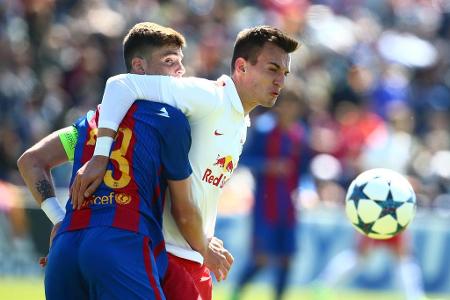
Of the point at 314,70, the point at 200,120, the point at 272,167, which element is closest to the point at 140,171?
the point at 200,120

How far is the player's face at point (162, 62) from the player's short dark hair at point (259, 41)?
17.6 inches

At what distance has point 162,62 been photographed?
5.82m

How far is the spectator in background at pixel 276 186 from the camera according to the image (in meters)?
11.9

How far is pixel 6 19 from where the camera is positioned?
53.4 feet

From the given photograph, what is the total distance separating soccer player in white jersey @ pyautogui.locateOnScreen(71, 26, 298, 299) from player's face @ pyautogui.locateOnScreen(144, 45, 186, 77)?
0.66 feet

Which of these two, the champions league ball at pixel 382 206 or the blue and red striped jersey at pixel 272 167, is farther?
the blue and red striped jersey at pixel 272 167

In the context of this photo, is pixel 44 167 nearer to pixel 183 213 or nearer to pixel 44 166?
pixel 44 166

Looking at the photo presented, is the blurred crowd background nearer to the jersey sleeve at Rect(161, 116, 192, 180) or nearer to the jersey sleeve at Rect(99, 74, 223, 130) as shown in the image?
the jersey sleeve at Rect(99, 74, 223, 130)

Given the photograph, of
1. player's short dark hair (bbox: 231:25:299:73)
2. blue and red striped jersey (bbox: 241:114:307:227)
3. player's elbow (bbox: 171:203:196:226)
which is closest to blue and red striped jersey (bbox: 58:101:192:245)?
player's elbow (bbox: 171:203:196:226)

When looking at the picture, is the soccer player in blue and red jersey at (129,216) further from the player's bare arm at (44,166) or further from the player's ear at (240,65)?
the player's ear at (240,65)

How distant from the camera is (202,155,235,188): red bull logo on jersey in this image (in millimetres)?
5832

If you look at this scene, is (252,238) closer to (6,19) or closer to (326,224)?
(326,224)

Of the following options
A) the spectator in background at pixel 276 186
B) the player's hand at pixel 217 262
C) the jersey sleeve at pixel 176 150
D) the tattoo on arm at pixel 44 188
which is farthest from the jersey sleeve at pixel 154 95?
the spectator in background at pixel 276 186

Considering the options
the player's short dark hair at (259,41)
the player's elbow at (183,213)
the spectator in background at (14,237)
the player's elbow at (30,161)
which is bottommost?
the spectator in background at (14,237)
